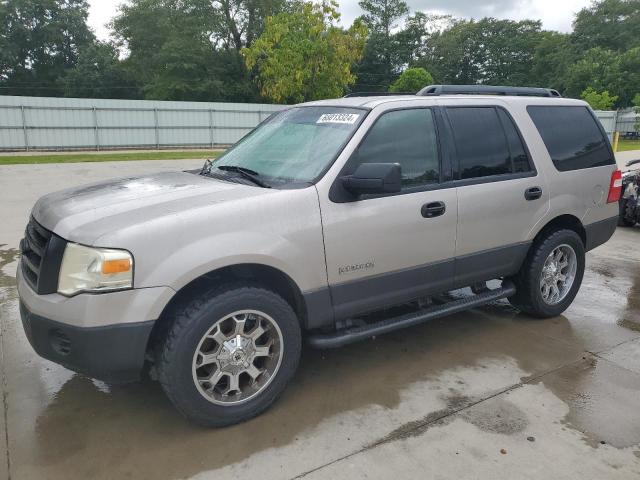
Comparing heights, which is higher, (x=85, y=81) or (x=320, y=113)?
(x=85, y=81)

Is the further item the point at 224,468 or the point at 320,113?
the point at 320,113

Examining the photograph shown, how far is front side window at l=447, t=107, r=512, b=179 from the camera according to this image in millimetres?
3971

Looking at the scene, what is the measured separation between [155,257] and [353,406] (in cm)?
156

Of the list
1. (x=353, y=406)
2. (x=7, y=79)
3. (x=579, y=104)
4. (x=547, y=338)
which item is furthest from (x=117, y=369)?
(x=7, y=79)

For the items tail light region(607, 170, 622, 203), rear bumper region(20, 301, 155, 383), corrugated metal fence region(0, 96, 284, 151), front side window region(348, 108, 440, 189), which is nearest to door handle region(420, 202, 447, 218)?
front side window region(348, 108, 440, 189)

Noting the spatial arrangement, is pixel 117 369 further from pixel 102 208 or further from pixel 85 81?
pixel 85 81

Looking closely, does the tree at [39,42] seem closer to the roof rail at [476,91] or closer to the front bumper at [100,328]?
the roof rail at [476,91]

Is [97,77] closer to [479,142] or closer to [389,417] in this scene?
[479,142]

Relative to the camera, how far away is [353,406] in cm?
336

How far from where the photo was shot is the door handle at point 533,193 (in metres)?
4.27

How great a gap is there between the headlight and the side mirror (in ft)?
4.49

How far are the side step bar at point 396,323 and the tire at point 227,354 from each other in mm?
244

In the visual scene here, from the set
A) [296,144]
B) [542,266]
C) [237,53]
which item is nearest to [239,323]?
[296,144]

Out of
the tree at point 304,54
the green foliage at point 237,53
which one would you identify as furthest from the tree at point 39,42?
the tree at point 304,54
